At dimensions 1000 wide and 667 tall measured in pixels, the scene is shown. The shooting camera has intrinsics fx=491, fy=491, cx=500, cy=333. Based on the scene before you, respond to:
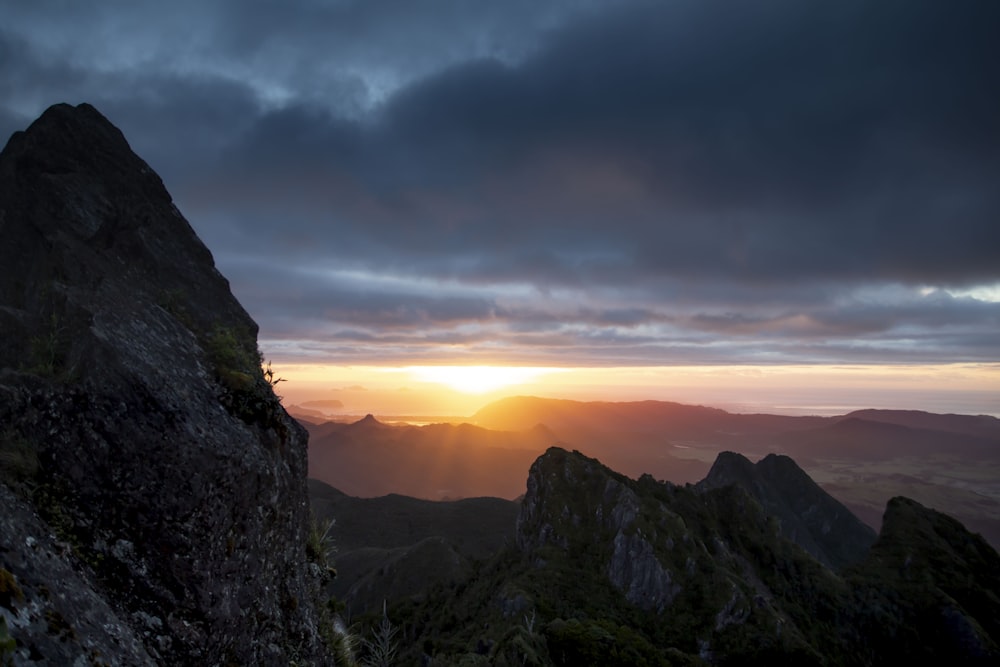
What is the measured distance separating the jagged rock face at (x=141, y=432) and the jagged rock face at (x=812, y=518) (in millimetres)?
188029

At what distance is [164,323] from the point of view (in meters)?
12.9

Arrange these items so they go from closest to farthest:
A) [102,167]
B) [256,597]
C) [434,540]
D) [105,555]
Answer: [105,555]
[256,597]
[102,167]
[434,540]

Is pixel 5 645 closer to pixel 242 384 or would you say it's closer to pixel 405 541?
pixel 242 384

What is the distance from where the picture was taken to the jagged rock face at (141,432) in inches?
352

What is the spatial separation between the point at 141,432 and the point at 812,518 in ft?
752

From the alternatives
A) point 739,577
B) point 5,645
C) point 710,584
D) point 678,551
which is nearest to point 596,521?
point 678,551

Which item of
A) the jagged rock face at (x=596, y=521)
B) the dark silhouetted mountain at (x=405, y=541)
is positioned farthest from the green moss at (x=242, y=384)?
the dark silhouetted mountain at (x=405, y=541)

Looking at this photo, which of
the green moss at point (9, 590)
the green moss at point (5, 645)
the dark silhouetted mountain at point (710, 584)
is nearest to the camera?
the green moss at point (5, 645)

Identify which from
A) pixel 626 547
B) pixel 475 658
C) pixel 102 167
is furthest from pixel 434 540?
pixel 102 167

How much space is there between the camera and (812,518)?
188000mm

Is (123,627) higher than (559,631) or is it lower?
higher

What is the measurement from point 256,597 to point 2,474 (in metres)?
5.26

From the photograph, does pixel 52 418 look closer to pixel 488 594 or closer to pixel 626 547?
pixel 626 547

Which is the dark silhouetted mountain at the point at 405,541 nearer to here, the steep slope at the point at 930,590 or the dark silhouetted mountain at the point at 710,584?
the dark silhouetted mountain at the point at 710,584
